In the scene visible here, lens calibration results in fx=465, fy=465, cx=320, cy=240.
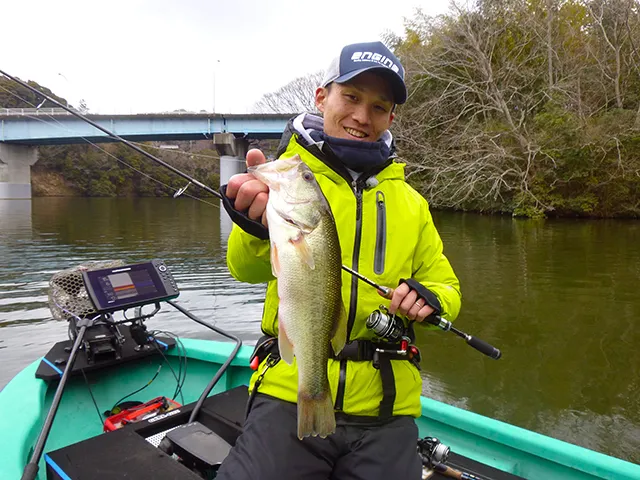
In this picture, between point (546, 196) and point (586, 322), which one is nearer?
point (586, 322)

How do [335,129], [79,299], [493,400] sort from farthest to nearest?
[493,400]
[79,299]
[335,129]

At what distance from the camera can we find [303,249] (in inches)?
74.5

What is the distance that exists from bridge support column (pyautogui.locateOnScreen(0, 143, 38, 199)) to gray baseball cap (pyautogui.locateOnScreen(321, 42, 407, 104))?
153 ft

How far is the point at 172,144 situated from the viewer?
56.7 meters

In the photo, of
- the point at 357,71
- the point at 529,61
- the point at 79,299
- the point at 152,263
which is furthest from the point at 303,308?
the point at 529,61

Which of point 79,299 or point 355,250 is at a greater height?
point 355,250

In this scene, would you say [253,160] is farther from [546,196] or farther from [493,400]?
[546,196]

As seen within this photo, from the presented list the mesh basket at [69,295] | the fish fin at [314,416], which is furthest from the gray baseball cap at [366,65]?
the mesh basket at [69,295]

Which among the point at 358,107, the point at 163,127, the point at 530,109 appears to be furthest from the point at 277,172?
the point at 163,127

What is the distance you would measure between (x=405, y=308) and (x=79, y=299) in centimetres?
332

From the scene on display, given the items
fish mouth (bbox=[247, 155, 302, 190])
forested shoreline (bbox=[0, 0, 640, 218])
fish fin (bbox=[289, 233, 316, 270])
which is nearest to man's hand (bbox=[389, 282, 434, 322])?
fish fin (bbox=[289, 233, 316, 270])

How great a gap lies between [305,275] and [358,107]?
44.3 inches

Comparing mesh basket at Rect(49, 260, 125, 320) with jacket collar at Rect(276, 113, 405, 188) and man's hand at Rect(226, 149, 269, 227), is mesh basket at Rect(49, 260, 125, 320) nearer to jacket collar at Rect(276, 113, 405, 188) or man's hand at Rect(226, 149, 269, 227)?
jacket collar at Rect(276, 113, 405, 188)

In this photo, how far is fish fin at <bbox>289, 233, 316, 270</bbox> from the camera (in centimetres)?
189
